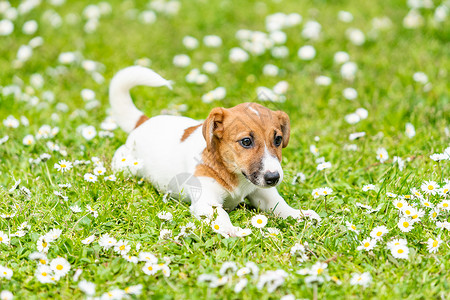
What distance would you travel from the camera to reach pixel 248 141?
3344 millimetres

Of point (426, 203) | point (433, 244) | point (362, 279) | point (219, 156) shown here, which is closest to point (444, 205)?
point (426, 203)

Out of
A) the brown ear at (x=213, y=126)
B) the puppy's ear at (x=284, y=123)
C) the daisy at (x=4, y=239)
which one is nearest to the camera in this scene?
the daisy at (x=4, y=239)

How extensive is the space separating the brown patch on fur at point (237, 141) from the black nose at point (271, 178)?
2.4 inches

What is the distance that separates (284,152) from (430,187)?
1373 mm

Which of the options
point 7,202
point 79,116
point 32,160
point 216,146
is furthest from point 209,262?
point 79,116

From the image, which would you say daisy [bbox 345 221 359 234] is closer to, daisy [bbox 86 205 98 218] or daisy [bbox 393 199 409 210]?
daisy [bbox 393 199 409 210]

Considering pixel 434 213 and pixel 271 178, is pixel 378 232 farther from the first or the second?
pixel 271 178

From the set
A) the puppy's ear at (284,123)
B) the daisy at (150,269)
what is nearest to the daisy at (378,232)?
the puppy's ear at (284,123)

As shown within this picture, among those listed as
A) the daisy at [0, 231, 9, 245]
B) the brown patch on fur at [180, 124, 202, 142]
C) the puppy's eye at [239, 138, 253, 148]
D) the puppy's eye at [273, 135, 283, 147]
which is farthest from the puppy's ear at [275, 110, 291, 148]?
the daisy at [0, 231, 9, 245]

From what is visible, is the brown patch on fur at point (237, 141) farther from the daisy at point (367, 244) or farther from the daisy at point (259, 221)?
the daisy at point (367, 244)

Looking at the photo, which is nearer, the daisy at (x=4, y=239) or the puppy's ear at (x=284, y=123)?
the daisy at (x=4, y=239)

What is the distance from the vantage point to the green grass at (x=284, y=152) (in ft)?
9.89

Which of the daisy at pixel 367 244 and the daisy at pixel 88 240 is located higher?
the daisy at pixel 367 244

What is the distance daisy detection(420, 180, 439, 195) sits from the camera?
3.46 metres
